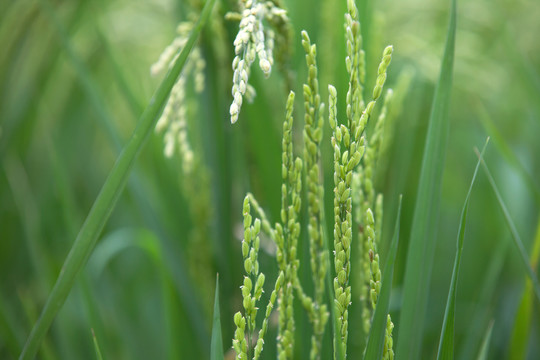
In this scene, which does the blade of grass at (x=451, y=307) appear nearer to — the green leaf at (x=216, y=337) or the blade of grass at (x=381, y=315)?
the blade of grass at (x=381, y=315)

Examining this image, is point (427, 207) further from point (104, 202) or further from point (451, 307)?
point (104, 202)

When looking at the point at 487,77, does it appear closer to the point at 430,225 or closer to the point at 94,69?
the point at 430,225

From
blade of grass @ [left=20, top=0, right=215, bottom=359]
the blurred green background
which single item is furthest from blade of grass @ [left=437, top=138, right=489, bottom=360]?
blade of grass @ [left=20, top=0, right=215, bottom=359]

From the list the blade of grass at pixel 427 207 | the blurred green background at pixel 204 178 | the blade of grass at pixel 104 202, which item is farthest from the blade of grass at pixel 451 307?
the blade of grass at pixel 104 202

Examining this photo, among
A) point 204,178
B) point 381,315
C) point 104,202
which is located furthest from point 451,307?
point 204,178

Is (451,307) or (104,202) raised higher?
(104,202)

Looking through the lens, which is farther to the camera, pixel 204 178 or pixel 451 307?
pixel 204 178

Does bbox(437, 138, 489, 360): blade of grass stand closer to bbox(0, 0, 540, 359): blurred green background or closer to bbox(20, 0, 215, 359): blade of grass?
bbox(0, 0, 540, 359): blurred green background

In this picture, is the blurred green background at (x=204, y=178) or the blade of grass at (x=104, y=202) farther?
the blurred green background at (x=204, y=178)
